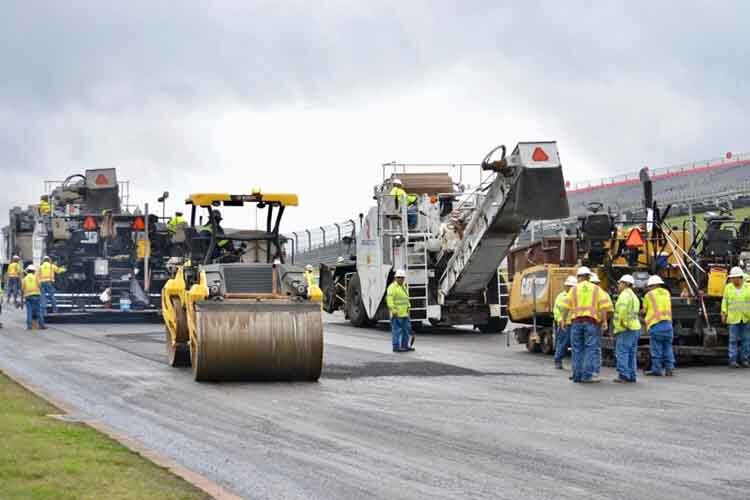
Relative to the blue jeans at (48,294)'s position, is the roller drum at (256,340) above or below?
below

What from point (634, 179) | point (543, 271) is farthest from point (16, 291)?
point (634, 179)

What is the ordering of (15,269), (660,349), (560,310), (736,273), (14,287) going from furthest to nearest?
(14,287)
(15,269)
(560,310)
(736,273)
(660,349)

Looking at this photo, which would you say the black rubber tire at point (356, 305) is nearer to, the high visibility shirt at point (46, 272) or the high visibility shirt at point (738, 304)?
the high visibility shirt at point (46, 272)

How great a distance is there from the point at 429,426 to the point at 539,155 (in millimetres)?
10012

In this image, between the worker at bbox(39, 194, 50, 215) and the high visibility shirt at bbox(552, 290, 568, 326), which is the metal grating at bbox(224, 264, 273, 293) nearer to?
the high visibility shirt at bbox(552, 290, 568, 326)

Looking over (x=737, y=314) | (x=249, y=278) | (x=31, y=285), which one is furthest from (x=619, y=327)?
(x=31, y=285)

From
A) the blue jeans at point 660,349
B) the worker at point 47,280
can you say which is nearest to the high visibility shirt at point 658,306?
the blue jeans at point 660,349

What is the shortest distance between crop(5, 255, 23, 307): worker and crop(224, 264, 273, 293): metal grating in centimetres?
2015

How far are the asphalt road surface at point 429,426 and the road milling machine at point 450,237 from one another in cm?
367

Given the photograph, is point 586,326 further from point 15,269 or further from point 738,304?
point 15,269

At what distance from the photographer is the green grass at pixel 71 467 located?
765 centimetres

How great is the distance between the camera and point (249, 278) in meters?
15.7

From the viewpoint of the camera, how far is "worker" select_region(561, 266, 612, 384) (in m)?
16.1

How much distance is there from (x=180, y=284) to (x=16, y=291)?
21.4 m
